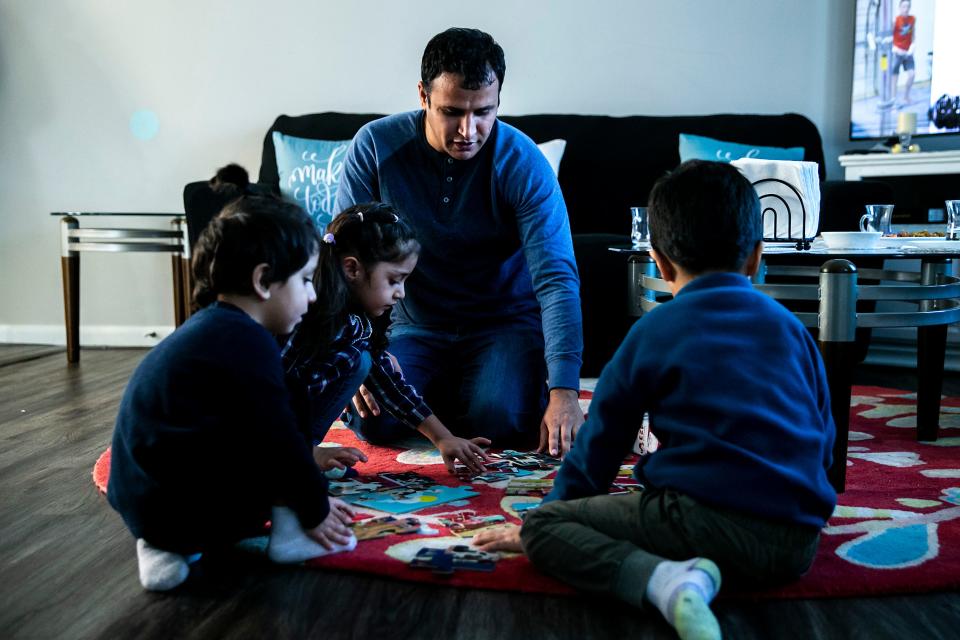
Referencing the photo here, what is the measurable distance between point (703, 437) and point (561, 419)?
54cm

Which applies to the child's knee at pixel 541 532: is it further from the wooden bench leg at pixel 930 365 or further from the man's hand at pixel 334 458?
the wooden bench leg at pixel 930 365

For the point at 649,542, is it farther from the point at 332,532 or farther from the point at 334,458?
the point at 334,458

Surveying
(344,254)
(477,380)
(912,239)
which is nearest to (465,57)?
(344,254)

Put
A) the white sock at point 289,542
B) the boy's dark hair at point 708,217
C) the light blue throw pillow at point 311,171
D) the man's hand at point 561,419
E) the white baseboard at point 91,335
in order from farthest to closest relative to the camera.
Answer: the white baseboard at point 91,335 → the light blue throw pillow at point 311,171 → the man's hand at point 561,419 → the white sock at point 289,542 → the boy's dark hair at point 708,217

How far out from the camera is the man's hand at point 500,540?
1229 mm

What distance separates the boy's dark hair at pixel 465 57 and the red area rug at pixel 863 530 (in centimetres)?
75

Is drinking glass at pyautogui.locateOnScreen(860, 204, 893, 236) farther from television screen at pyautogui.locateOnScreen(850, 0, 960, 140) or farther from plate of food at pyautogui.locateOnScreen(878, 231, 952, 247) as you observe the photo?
television screen at pyautogui.locateOnScreen(850, 0, 960, 140)

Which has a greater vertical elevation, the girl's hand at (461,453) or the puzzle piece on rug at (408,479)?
the girl's hand at (461,453)

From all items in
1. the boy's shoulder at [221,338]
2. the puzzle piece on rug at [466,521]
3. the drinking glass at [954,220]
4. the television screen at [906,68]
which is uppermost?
the television screen at [906,68]

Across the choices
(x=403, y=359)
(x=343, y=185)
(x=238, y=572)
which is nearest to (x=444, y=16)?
(x=343, y=185)

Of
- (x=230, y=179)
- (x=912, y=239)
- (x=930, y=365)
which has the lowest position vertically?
(x=930, y=365)

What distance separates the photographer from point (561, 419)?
5.16ft

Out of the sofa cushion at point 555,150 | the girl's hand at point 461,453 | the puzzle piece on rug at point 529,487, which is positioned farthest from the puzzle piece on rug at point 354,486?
the sofa cushion at point 555,150

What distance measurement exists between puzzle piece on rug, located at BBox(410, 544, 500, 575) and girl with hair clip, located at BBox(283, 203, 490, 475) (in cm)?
38
